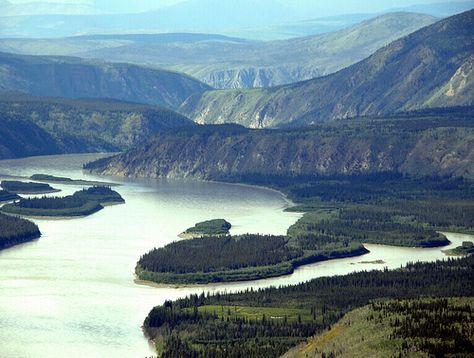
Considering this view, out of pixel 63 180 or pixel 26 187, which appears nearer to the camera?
pixel 26 187

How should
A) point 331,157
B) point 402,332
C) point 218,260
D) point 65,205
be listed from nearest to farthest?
point 402,332 < point 218,260 < point 65,205 < point 331,157

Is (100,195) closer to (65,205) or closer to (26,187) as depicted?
(65,205)

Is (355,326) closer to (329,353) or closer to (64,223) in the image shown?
(329,353)

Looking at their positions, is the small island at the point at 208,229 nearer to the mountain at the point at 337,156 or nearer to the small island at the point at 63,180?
the small island at the point at 63,180

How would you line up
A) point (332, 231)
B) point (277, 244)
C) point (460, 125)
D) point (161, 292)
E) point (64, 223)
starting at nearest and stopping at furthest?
1. point (161, 292)
2. point (277, 244)
3. point (332, 231)
4. point (64, 223)
5. point (460, 125)

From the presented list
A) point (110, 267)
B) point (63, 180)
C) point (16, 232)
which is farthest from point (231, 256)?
point (63, 180)

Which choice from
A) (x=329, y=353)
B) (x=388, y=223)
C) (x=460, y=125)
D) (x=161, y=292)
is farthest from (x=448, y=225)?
(x=329, y=353)
